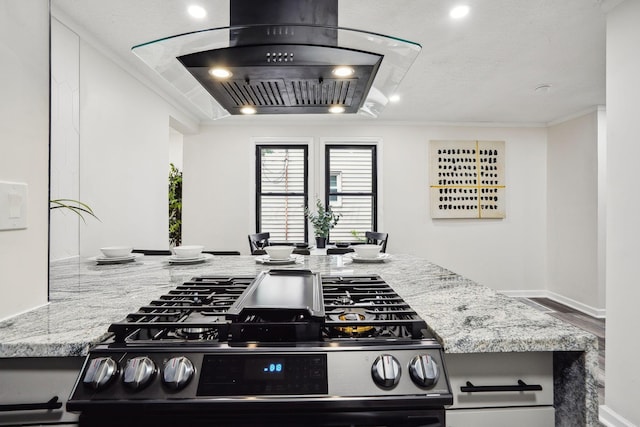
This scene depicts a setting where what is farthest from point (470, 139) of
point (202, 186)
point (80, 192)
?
point (80, 192)

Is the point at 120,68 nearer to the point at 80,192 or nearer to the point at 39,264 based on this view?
the point at 80,192

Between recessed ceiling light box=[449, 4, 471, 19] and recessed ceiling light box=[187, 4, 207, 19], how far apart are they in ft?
5.19

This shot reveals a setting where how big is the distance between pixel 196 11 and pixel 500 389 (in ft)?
8.10

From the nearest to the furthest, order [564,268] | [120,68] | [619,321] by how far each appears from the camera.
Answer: [619,321]
[120,68]
[564,268]

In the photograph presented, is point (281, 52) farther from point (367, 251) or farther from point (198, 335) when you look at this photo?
point (367, 251)

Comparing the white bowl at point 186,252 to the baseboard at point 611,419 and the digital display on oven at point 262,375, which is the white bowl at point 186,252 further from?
the baseboard at point 611,419

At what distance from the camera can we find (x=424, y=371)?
647mm

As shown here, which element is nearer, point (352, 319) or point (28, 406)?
point (28, 406)

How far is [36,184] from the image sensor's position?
0.94 meters

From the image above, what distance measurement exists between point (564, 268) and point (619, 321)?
313 centimetres

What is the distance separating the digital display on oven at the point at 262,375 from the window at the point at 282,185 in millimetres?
4186

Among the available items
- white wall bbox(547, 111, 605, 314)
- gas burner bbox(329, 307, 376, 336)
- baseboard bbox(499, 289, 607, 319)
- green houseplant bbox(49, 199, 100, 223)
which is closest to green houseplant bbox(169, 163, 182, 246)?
green houseplant bbox(49, 199, 100, 223)

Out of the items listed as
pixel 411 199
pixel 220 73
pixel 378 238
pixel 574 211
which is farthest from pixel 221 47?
pixel 574 211

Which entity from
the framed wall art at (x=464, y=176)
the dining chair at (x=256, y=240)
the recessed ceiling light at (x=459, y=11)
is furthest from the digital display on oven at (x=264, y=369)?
the framed wall art at (x=464, y=176)
